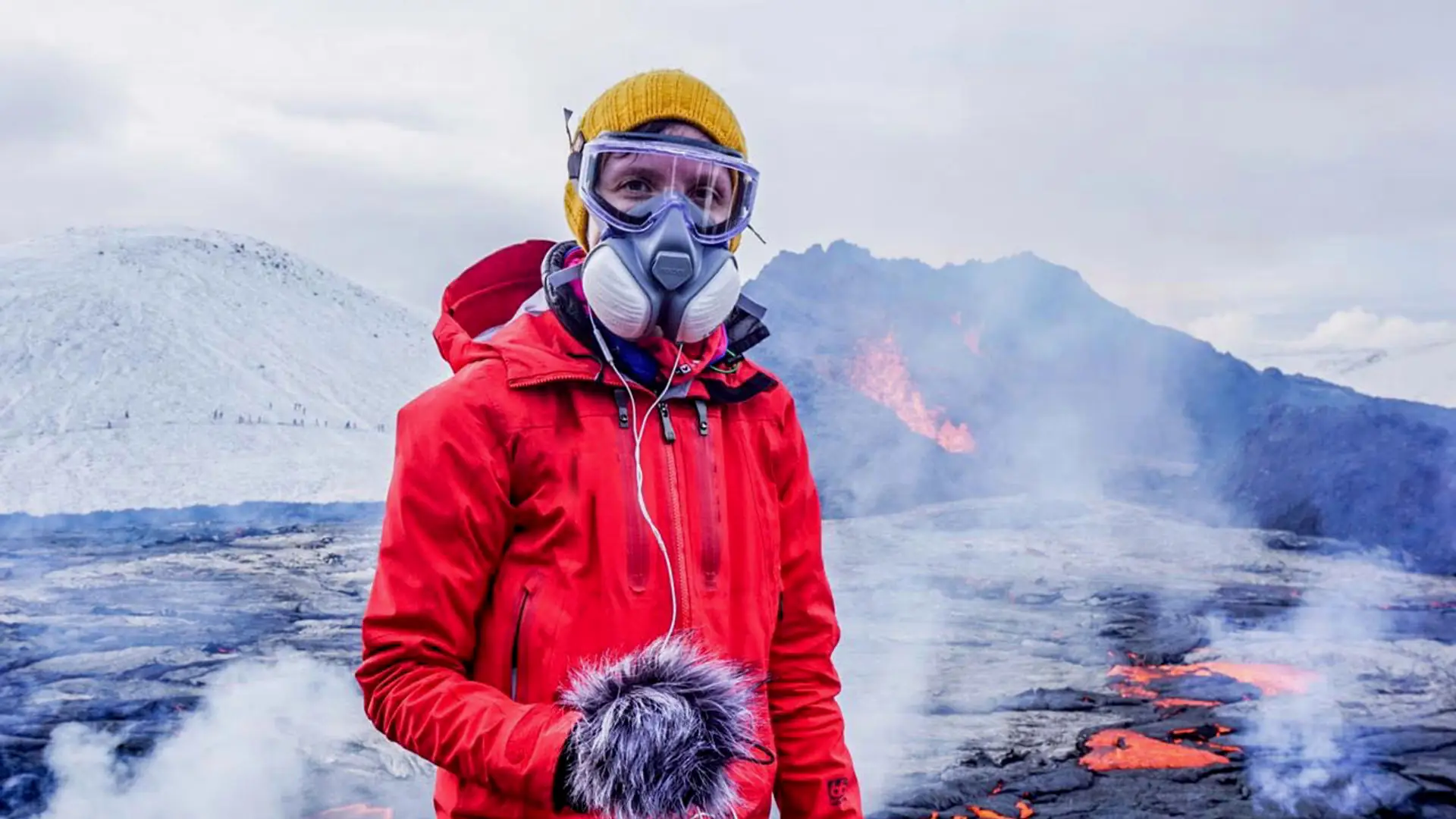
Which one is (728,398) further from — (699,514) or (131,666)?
(131,666)

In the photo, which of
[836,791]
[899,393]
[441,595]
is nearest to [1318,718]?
[836,791]

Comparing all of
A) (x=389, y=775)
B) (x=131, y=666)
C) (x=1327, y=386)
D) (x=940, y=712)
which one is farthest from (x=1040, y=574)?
(x=1327, y=386)

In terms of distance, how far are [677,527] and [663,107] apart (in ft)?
2.47

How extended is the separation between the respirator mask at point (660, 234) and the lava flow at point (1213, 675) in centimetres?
692

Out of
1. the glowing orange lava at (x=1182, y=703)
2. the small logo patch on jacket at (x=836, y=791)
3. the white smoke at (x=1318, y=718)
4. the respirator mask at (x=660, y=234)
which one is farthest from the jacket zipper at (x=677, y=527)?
the glowing orange lava at (x=1182, y=703)

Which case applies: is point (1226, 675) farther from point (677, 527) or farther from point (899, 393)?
point (899, 393)

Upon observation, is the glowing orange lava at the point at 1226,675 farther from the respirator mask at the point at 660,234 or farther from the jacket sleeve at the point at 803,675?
the respirator mask at the point at 660,234

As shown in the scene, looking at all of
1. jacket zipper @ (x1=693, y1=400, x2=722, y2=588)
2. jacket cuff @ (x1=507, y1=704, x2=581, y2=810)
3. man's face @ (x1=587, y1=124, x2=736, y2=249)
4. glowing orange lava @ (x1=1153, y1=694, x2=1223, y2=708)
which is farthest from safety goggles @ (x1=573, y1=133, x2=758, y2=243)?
glowing orange lava @ (x1=1153, y1=694, x2=1223, y2=708)

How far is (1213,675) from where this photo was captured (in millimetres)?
8141

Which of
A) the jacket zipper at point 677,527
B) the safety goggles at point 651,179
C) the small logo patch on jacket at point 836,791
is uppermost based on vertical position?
the safety goggles at point 651,179

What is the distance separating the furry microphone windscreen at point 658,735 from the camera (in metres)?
1.34

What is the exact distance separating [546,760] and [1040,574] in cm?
1193

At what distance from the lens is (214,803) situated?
5238 millimetres

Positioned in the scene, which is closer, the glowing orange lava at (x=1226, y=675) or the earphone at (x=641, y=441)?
the earphone at (x=641, y=441)
